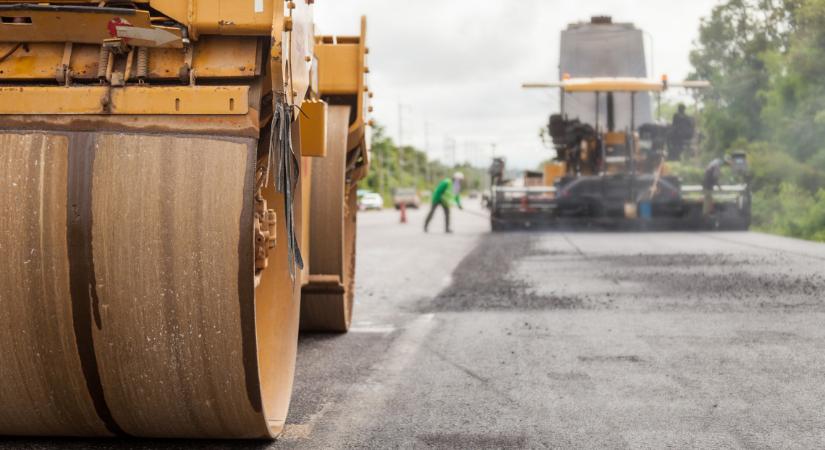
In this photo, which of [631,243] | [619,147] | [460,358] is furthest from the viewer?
[619,147]

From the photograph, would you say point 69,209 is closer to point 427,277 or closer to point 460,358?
point 460,358

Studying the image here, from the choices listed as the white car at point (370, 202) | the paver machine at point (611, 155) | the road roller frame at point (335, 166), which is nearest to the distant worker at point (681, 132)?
the paver machine at point (611, 155)

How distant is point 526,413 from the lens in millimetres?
4859

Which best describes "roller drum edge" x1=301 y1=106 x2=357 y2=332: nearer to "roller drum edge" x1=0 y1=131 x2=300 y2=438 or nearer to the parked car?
"roller drum edge" x1=0 y1=131 x2=300 y2=438

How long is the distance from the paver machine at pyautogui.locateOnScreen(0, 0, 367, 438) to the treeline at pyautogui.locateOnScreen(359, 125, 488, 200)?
165ft

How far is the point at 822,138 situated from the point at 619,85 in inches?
141

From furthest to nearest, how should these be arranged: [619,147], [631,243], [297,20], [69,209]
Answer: [619,147] → [631,243] → [297,20] → [69,209]

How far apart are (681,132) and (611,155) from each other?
1328 millimetres

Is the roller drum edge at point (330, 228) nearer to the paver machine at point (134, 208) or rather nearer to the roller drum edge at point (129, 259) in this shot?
the paver machine at point (134, 208)

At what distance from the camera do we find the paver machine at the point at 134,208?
3.52m

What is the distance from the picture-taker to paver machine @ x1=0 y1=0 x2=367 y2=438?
3.52m

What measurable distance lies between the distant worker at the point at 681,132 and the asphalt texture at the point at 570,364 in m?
9.33

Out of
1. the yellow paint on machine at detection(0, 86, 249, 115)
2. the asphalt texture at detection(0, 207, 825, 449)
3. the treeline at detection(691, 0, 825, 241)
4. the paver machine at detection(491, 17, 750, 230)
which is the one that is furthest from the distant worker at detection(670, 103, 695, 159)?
the yellow paint on machine at detection(0, 86, 249, 115)

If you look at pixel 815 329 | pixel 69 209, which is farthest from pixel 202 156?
pixel 815 329
